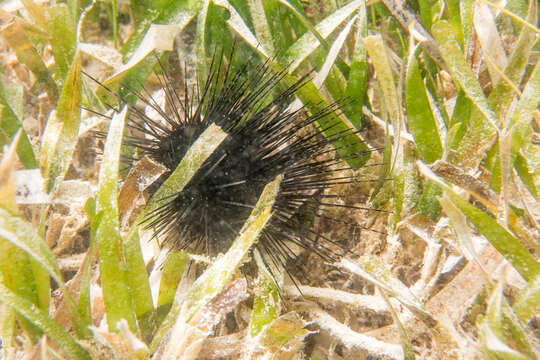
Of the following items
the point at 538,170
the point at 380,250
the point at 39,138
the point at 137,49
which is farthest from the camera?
the point at 39,138

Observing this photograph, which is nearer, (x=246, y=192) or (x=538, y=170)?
(x=246, y=192)

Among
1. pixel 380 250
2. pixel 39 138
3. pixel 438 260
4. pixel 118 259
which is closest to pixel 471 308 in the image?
pixel 438 260

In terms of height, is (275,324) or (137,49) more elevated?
(137,49)

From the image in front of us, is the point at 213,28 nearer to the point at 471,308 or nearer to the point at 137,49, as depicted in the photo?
the point at 137,49

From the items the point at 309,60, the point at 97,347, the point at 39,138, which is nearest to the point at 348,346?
the point at 97,347

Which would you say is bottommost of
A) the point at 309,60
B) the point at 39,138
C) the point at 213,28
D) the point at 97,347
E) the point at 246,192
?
the point at 97,347

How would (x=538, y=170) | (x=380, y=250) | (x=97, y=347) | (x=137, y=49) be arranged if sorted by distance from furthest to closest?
1. (x=137, y=49)
2. (x=380, y=250)
3. (x=538, y=170)
4. (x=97, y=347)

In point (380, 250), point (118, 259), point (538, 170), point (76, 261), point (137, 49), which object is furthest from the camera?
point (137, 49)

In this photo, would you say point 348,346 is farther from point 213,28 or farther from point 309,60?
point 213,28

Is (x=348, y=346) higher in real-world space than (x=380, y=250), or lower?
lower
